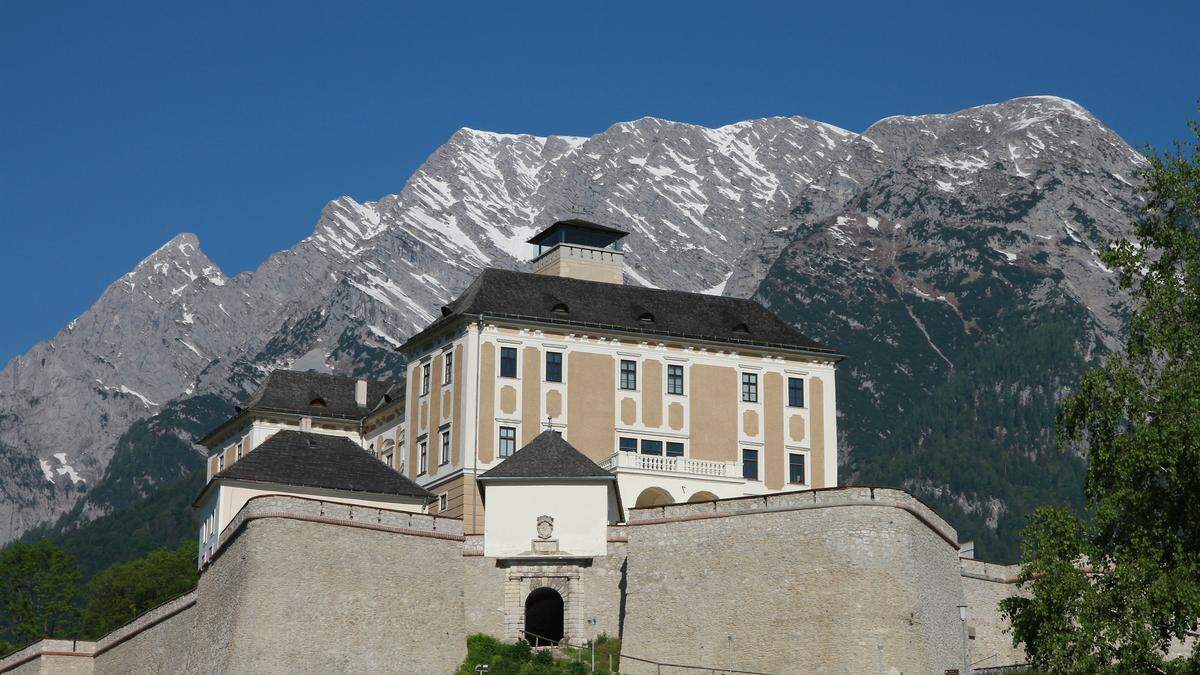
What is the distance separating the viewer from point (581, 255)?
91625 millimetres

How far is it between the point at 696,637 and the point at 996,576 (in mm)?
16385

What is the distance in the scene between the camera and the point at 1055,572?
1932 inches

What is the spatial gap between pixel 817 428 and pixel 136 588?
39380mm

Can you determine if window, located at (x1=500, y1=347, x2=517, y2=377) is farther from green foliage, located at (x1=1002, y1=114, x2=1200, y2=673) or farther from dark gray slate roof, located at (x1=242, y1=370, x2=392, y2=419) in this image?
green foliage, located at (x1=1002, y1=114, x2=1200, y2=673)

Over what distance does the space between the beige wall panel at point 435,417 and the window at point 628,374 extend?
8323 mm

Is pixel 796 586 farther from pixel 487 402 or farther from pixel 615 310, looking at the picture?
pixel 615 310

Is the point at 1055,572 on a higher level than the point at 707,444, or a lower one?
lower

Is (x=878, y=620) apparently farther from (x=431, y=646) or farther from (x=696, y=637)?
(x=431, y=646)

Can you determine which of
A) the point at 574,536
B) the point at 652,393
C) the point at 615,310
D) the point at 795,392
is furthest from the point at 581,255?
the point at 574,536

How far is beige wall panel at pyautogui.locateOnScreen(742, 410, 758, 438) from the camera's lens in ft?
267

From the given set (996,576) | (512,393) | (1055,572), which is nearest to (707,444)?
(512,393)

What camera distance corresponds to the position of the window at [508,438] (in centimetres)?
7738

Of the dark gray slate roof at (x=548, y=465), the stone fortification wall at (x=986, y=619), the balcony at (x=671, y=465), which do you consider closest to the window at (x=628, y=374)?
the balcony at (x=671, y=465)

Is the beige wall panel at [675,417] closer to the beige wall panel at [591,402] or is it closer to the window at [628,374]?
the window at [628,374]
